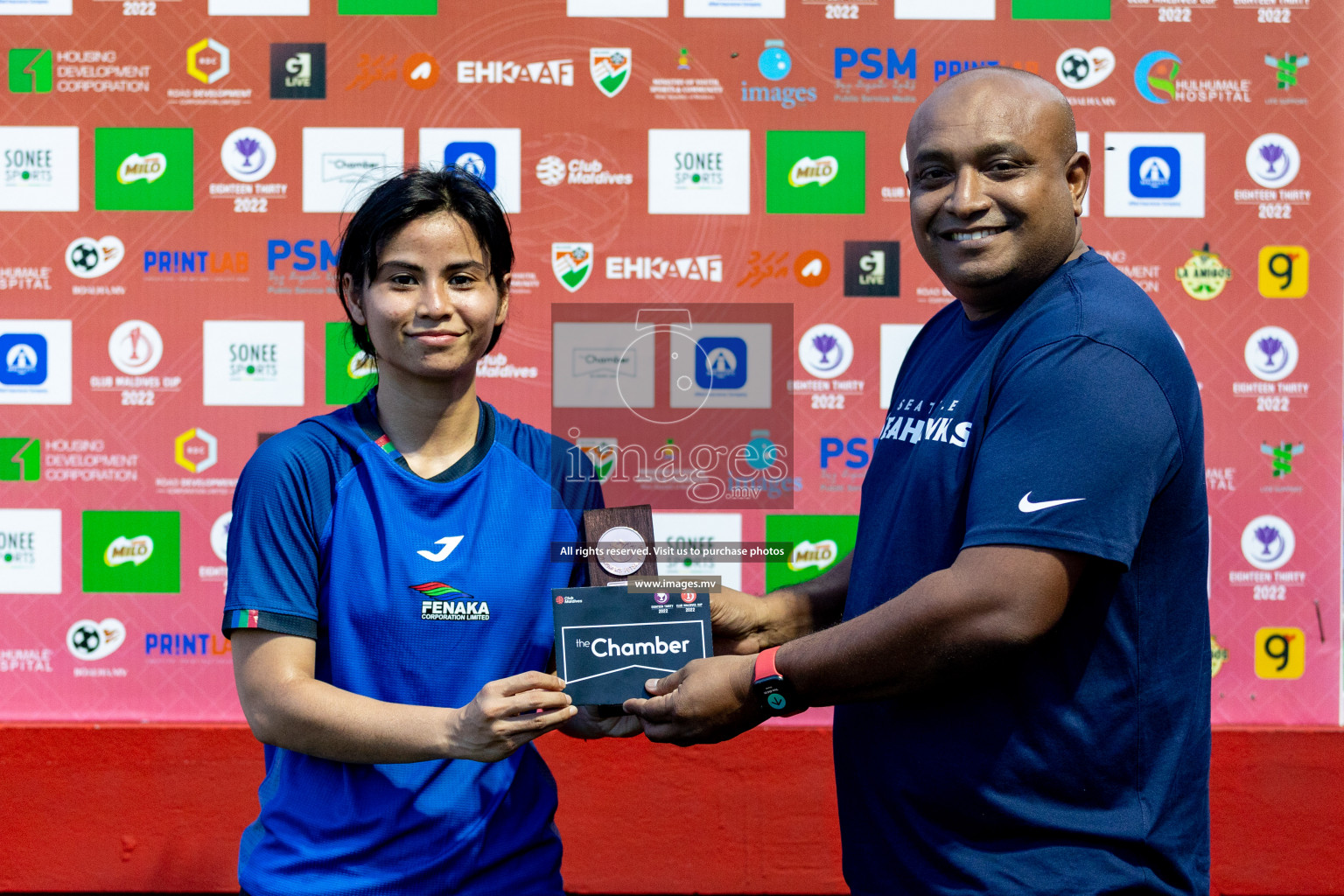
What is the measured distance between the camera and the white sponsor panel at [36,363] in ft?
10.9

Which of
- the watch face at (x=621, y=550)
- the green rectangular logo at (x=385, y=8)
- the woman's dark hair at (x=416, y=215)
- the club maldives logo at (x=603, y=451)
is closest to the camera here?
the woman's dark hair at (x=416, y=215)

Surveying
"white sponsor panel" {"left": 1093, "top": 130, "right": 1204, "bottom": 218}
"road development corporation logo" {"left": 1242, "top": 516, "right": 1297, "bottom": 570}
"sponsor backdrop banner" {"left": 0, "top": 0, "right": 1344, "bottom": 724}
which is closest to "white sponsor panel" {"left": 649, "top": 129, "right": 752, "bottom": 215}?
"sponsor backdrop banner" {"left": 0, "top": 0, "right": 1344, "bottom": 724}

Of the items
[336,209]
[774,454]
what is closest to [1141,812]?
[774,454]

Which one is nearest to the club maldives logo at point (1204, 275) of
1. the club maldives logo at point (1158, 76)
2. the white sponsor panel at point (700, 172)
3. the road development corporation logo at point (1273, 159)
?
the road development corporation logo at point (1273, 159)

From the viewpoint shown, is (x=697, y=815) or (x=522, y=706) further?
(x=697, y=815)

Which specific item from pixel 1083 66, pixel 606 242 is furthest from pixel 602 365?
pixel 1083 66

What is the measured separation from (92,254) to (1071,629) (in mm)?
3245

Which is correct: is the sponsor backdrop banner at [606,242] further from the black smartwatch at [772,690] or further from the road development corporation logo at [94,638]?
the black smartwatch at [772,690]

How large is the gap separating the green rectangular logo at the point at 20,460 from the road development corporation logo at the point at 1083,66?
357 centimetres

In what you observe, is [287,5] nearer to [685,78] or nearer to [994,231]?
[685,78]

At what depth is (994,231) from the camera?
5.01 feet

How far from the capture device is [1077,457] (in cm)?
131

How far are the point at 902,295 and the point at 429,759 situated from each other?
2365mm

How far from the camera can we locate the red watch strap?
1.56 m
